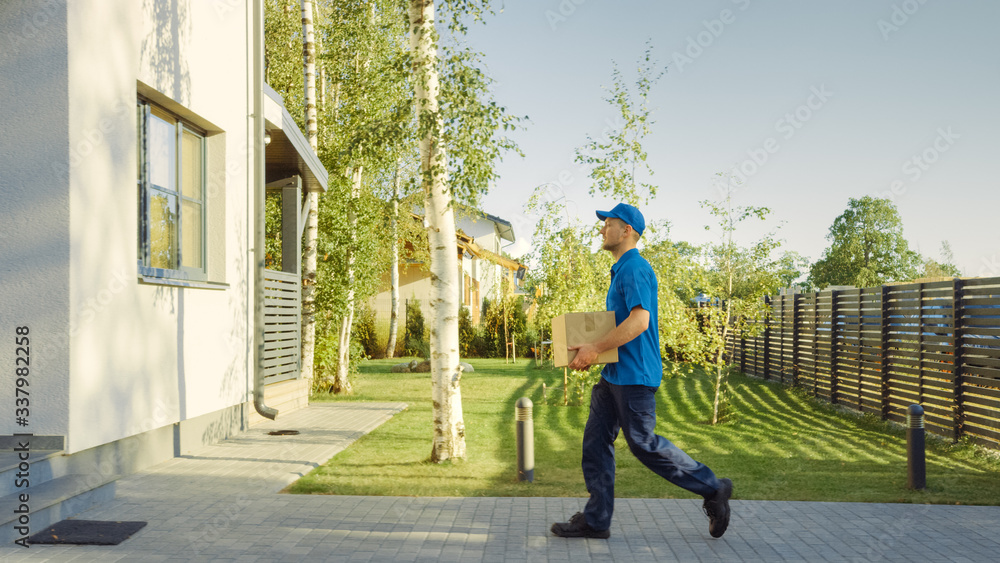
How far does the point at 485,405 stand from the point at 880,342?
6.65 m

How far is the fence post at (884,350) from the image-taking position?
10.6m

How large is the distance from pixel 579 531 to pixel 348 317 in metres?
10.7

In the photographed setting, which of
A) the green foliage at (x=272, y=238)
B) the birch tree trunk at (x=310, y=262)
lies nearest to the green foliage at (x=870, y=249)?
the green foliage at (x=272, y=238)

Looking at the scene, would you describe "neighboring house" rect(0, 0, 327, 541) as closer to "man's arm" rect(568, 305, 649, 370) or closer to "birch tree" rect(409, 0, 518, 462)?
"birch tree" rect(409, 0, 518, 462)

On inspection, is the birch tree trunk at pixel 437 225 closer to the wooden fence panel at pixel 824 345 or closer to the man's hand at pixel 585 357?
the man's hand at pixel 585 357

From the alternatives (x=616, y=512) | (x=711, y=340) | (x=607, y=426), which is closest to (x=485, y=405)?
(x=711, y=340)

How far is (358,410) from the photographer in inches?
473

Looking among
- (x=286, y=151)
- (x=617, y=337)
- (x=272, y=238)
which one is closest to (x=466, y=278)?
(x=272, y=238)

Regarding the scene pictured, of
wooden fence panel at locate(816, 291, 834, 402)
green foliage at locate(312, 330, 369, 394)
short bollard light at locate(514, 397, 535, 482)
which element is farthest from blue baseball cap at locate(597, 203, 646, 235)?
green foliage at locate(312, 330, 369, 394)

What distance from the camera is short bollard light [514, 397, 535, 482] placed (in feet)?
21.2

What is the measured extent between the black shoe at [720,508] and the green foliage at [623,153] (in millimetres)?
6818

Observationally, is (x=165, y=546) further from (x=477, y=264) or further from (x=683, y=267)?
(x=477, y=264)

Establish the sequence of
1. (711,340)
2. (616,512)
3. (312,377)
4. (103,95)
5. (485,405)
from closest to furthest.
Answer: (616,512), (103,95), (711,340), (485,405), (312,377)

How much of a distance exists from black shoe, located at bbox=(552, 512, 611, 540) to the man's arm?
110 centimetres
